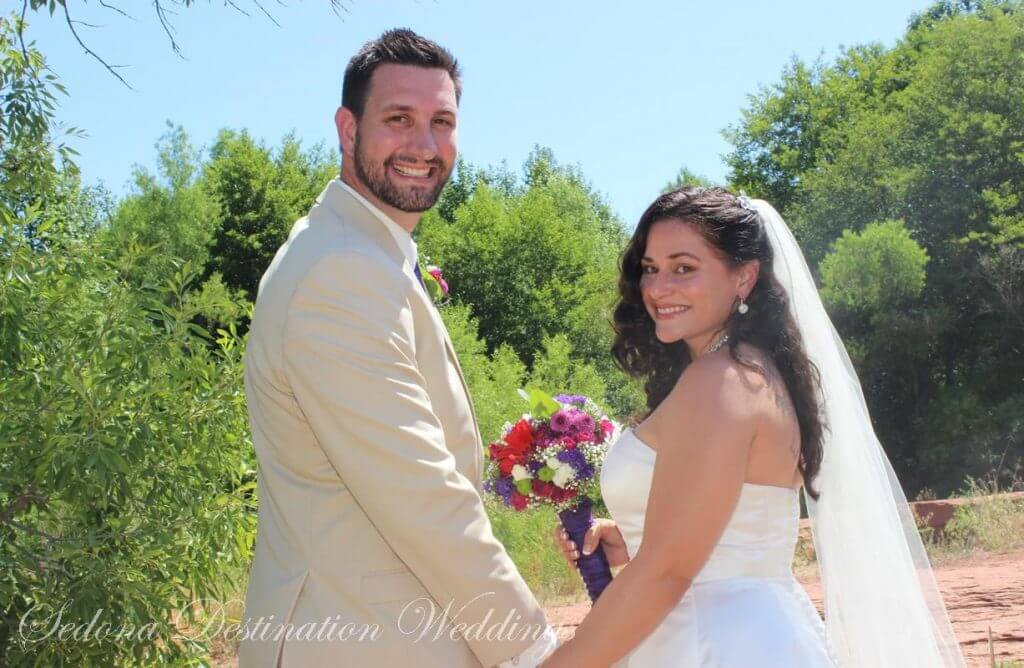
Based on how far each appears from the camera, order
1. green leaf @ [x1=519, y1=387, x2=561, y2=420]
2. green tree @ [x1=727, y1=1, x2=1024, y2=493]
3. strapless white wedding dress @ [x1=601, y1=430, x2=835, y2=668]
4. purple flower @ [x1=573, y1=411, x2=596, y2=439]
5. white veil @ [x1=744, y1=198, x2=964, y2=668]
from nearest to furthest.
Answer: strapless white wedding dress @ [x1=601, y1=430, x2=835, y2=668] < white veil @ [x1=744, y1=198, x2=964, y2=668] < purple flower @ [x1=573, y1=411, x2=596, y2=439] < green leaf @ [x1=519, y1=387, x2=561, y2=420] < green tree @ [x1=727, y1=1, x2=1024, y2=493]

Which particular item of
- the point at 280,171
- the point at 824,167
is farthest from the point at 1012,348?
the point at 280,171

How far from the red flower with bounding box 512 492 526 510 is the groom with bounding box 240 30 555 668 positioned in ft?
3.24

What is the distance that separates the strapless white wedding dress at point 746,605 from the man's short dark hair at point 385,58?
1307 mm

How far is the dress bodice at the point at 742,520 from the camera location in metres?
3.16

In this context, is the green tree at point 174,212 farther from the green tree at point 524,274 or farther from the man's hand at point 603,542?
the man's hand at point 603,542

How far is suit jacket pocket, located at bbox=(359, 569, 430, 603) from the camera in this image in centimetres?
251

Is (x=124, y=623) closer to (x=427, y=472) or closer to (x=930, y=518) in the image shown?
(x=427, y=472)

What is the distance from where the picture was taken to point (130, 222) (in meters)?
35.1

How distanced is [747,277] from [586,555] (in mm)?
1084

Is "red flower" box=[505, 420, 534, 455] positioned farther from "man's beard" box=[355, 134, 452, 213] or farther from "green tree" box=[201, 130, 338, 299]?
"green tree" box=[201, 130, 338, 299]

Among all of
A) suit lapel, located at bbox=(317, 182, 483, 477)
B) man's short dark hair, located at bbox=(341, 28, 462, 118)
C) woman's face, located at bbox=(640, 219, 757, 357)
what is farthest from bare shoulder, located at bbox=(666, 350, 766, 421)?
man's short dark hair, located at bbox=(341, 28, 462, 118)

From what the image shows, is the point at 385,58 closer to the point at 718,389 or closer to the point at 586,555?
the point at 718,389

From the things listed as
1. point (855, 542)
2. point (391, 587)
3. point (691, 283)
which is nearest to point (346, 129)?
point (691, 283)

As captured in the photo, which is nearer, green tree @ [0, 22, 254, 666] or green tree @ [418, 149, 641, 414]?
green tree @ [0, 22, 254, 666]
